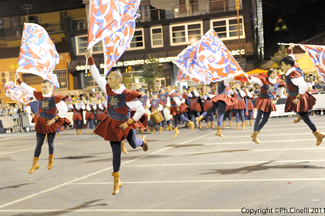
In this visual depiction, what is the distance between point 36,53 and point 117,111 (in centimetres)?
523

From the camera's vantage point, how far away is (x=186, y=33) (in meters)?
37.1

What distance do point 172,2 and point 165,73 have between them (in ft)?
24.4

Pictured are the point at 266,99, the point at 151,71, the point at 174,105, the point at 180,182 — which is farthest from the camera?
the point at 151,71

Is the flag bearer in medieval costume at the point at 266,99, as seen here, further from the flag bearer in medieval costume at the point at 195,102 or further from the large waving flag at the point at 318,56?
the flag bearer in medieval costume at the point at 195,102

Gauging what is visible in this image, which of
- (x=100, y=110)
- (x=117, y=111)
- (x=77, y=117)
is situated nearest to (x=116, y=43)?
(x=117, y=111)

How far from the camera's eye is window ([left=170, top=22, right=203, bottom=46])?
37.0m

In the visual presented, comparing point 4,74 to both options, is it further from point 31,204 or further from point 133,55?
point 31,204

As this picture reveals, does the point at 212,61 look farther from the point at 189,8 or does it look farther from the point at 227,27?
the point at 189,8

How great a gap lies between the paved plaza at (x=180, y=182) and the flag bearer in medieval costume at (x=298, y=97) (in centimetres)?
70

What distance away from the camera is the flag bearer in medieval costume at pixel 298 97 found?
7.82m

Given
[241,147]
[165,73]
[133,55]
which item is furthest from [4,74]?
[241,147]

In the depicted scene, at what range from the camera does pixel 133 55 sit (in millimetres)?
38594

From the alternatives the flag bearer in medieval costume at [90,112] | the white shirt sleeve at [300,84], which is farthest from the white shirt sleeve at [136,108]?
the flag bearer in medieval costume at [90,112]

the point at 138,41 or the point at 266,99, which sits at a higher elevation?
the point at 138,41
